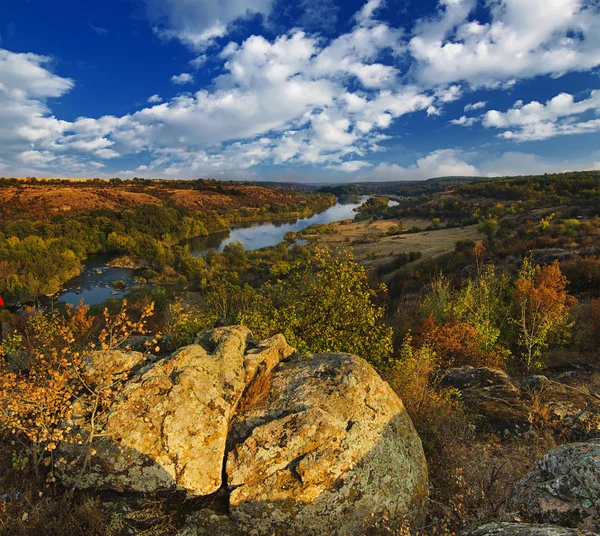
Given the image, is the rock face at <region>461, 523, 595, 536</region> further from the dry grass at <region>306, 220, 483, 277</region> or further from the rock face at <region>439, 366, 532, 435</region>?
the dry grass at <region>306, 220, 483, 277</region>

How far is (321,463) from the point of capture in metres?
4.73

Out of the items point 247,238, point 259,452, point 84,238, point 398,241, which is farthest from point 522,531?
point 247,238

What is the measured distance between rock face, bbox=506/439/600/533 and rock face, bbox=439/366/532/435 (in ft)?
10.8

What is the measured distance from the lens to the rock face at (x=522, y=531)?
2975 millimetres

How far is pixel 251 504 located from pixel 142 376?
8.38ft

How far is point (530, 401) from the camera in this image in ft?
27.0

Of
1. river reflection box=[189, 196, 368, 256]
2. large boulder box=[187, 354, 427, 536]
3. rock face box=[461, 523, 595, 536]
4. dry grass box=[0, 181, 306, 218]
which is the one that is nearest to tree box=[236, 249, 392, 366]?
large boulder box=[187, 354, 427, 536]

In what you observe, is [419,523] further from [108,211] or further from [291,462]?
[108,211]

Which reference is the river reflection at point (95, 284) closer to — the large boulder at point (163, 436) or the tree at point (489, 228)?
the large boulder at point (163, 436)

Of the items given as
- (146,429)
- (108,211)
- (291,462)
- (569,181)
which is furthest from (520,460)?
(108,211)

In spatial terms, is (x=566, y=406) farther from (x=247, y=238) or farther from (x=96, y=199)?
(x=96, y=199)

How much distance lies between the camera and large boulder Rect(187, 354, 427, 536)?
178 inches

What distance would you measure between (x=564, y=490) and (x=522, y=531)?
1.17m

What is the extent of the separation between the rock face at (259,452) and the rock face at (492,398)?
3.33 metres
